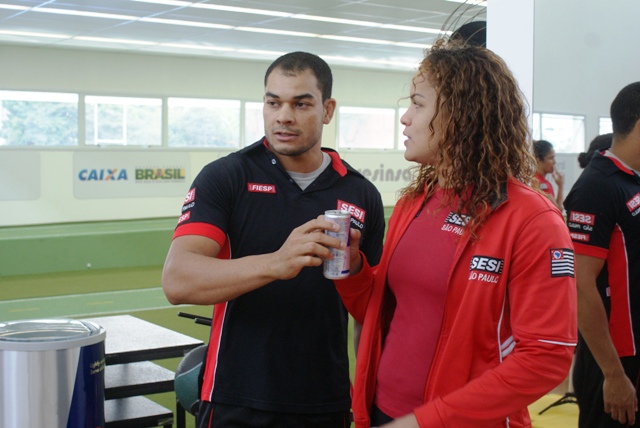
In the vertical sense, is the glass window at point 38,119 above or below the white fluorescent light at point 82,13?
below

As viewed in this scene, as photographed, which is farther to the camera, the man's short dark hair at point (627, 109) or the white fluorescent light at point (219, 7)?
the white fluorescent light at point (219, 7)

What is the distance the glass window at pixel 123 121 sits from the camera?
1423cm

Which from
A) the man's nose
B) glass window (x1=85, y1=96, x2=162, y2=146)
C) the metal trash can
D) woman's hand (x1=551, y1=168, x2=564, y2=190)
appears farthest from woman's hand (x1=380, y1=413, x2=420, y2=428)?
glass window (x1=85, y1=96, x2=162, y2=146)

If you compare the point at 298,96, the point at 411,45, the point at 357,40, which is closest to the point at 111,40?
the point at 357,40

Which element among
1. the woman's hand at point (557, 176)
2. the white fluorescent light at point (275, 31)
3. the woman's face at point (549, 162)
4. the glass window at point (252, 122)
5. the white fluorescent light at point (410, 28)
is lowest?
the woman's hand at point (557, 176)

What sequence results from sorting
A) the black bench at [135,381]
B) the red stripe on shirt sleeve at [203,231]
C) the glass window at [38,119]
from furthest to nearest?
the glass window at [38,119], the black bench at [135,381], the red stripe on shirt sleeve at [203,231]

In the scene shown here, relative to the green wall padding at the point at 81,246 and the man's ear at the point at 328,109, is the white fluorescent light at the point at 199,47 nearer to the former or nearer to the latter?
the green wall padding at the point at 81,246

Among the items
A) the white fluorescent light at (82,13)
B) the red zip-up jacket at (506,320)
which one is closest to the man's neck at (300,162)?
the red zip-up jacket at (506,320)

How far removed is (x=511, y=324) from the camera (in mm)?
1791

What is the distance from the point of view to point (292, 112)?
8.42ft

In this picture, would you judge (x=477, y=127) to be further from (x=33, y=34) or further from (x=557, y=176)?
(x=33, y=34)

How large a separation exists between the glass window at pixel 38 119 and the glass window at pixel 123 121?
0.29m

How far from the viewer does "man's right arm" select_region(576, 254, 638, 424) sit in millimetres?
2789

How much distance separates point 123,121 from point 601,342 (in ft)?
41.8
